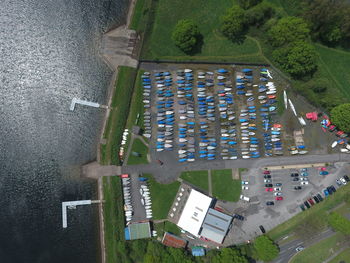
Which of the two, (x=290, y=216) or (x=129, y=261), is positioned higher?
(x=290, y=216)

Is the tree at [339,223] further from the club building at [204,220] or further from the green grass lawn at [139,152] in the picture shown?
the green grass lawn at [139,152]

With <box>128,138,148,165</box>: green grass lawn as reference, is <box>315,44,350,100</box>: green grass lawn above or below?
above

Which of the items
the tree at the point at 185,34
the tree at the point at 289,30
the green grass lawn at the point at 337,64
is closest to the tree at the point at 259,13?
the tree at the point at 289,30

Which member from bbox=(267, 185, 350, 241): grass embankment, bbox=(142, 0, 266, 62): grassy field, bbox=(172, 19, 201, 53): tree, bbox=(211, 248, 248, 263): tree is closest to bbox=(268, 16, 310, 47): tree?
bbox=(142, 0, 266, 62): grassy field

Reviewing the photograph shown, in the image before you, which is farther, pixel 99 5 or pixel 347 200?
pixel 99 5

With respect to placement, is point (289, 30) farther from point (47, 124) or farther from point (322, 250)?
point (47, 124)

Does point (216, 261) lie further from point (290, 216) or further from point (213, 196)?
point (290, 216)

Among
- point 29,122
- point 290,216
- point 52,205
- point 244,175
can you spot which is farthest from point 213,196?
point 29,122

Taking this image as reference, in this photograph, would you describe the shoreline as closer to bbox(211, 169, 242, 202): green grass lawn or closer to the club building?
the club building
